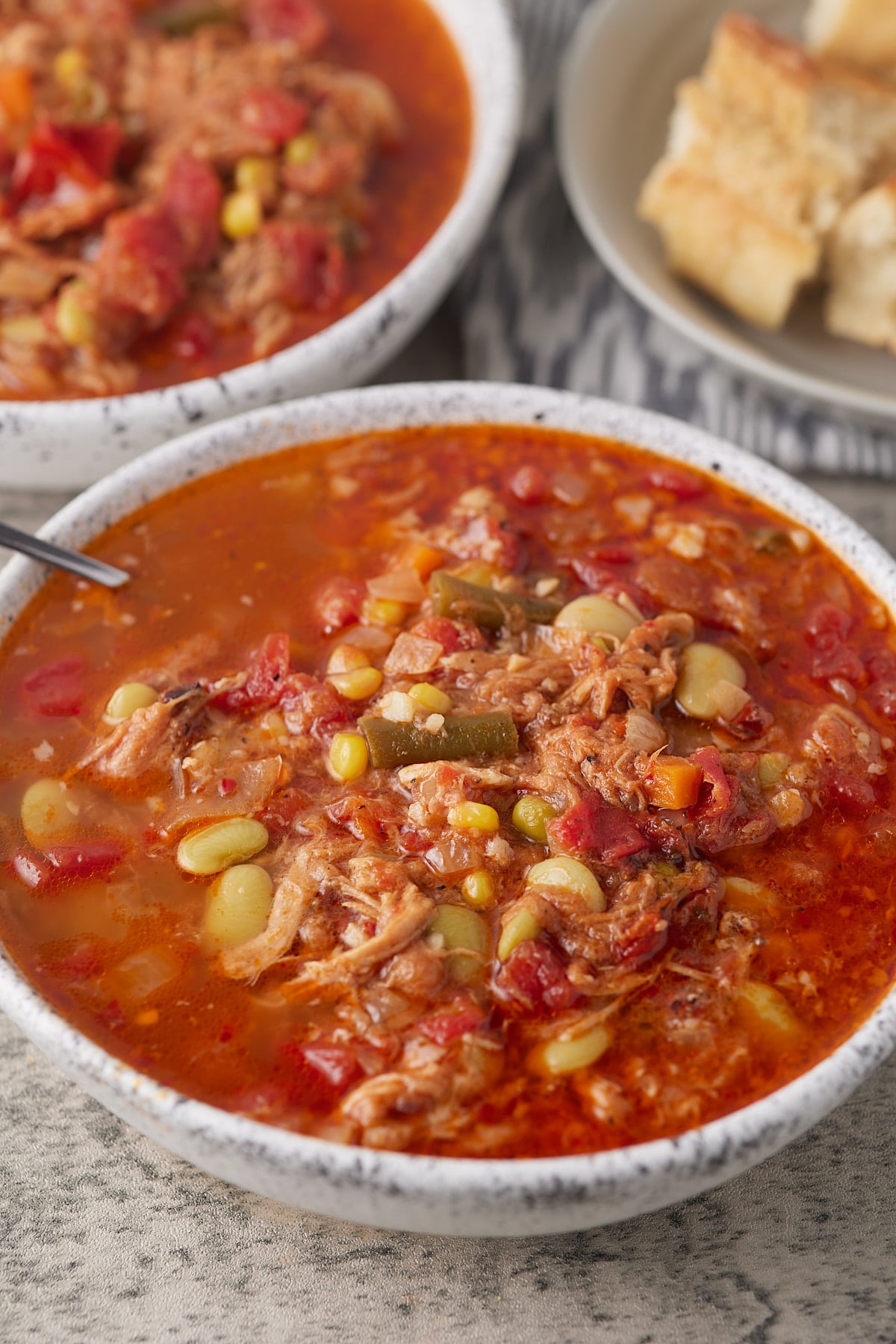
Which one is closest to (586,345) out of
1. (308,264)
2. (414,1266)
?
(308,264)

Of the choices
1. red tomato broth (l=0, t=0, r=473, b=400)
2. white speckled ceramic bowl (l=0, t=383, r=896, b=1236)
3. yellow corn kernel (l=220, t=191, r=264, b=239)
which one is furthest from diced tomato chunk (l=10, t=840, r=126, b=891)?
yellow corn kernel (l=220, t=191, r=264, b=239)

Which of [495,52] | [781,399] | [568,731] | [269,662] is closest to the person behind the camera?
[568,731]

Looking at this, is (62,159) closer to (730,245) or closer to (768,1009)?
(730,245)

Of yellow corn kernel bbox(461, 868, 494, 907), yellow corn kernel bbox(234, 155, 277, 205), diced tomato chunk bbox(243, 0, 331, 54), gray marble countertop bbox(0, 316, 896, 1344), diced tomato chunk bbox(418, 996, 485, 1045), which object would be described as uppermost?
diced tomato chunk bbox(243, 0, 331, 54)

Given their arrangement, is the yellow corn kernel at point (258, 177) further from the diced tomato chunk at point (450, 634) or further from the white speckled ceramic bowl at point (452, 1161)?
the white speckled ceramic bowl at point (452, 1161)

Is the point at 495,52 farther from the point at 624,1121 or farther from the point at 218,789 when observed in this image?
the point at 624,1121

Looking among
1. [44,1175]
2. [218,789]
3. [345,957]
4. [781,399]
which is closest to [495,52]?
[781,399]

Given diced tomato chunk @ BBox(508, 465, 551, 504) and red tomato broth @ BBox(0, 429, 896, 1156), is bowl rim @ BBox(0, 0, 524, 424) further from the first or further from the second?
diced tomato chunk @ BBox(508, 465, 551, 504)
